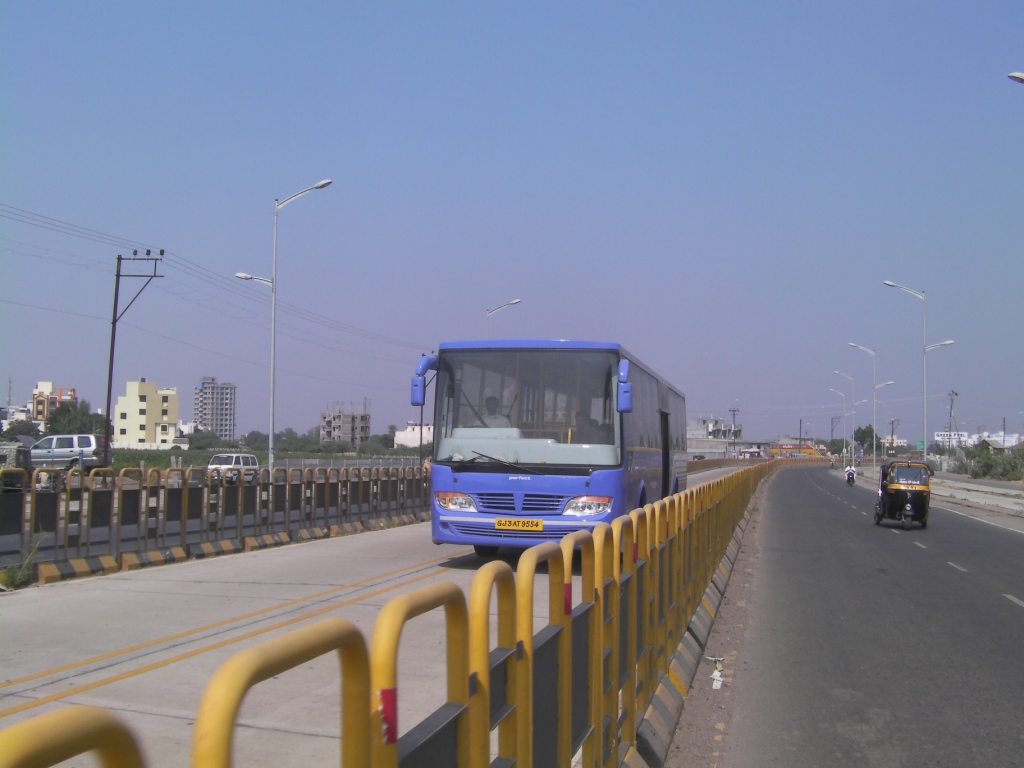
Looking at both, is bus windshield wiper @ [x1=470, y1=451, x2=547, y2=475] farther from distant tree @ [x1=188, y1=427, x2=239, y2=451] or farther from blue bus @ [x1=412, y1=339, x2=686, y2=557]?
distant tree @ [x1=188, y1=427, x2=239, y2=451]

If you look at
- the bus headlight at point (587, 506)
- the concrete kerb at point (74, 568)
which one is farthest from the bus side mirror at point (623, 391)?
the concrete kerb at point (74, 568)

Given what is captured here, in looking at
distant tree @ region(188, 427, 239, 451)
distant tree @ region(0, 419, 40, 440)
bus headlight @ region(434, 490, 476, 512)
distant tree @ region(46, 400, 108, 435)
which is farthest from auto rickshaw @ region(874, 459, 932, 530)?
distant tree @ region(46, 400, 108, 435)

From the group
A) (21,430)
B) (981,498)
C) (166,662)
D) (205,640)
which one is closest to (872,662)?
(205,640)

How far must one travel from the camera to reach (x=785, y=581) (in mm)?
14383

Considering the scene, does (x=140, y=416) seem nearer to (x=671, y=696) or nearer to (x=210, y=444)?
(x=210, y=444)

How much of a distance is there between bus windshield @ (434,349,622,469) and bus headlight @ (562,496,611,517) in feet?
1.63

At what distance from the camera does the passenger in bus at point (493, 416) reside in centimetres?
1303

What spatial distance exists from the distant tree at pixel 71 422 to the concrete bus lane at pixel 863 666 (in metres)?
67.1

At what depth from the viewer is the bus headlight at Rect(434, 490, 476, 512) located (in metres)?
12.8

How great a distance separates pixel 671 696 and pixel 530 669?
374 centimetres

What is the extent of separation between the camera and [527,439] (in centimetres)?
1286

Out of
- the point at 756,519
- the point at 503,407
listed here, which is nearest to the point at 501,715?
the point at 503,407

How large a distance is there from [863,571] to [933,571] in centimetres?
126

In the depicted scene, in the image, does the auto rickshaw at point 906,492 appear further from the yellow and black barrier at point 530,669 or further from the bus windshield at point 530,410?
the yellow and black barrier at point 530,669
